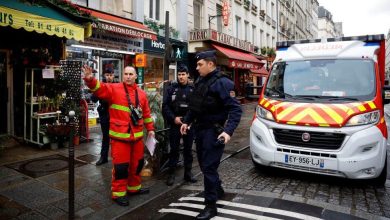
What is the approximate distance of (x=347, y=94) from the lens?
5.20 meters

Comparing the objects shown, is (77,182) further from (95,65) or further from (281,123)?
(95,65)

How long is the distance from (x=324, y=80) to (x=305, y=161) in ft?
5.42

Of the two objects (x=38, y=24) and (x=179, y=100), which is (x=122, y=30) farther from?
(x=179, y=100)

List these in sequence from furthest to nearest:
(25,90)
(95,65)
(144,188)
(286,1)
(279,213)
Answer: (286,1), (95,65), (25,90), (144,188), (279,213)

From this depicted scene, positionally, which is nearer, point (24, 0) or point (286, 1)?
point (24, 0)

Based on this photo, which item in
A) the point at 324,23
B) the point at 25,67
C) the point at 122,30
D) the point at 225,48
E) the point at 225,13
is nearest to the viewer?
the point at 25,67

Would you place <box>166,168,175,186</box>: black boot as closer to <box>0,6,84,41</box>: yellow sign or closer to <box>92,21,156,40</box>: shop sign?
<box>0,6,84,41</box>: yellow sign

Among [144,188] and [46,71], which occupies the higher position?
[46,71]

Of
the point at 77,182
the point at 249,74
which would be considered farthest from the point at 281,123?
the point at 249,74

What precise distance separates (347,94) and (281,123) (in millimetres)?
1261

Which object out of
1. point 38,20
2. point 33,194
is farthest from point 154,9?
point 33,194

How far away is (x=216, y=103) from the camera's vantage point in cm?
390

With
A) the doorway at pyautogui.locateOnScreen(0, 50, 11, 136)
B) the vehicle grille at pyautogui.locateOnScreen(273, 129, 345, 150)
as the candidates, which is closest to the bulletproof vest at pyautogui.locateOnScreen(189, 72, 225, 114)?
the vehicle grille at pyautogui.locateOnScreen(273, 129, 345, 150)

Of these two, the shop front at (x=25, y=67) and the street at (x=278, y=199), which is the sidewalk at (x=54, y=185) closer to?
the street at (x=278, y=199)
